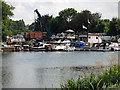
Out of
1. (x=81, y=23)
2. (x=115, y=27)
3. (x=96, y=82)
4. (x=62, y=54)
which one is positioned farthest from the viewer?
(x=81, y=23)

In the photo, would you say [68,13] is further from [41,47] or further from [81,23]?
[41,47]

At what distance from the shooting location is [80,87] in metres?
16.3

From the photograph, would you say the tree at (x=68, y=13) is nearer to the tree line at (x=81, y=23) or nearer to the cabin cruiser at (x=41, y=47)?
the tree line at (x=81, y=23)

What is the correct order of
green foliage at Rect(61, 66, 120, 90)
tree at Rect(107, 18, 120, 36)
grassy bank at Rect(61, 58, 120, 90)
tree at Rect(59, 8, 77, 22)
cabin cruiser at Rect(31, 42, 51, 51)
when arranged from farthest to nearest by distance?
tree at Rect(59, 8, 77, 22) < tree at Rect(107, 18, 120, 36) < cabin cruiser at Rect(31, 42, 51, 51) < green foliage at Rect(61, 66, 120, 90) < grassy bank at Rect(61, 58, 120, 90)

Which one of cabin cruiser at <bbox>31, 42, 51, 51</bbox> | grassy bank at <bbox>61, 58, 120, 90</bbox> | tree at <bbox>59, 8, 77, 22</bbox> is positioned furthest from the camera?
tree at <bbox>59, 8, 77, 22</bbox>

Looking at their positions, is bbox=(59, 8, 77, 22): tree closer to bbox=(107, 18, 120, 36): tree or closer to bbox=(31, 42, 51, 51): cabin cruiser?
bbox=(107, 18, 120, 36): tree

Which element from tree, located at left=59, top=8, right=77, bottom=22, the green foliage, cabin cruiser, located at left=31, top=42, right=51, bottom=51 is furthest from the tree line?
the green foliage

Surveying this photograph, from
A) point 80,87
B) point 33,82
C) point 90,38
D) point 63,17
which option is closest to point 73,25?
point 63,17

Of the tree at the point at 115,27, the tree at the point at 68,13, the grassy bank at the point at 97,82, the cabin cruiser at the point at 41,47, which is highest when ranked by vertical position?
the tree at the point at 68,13

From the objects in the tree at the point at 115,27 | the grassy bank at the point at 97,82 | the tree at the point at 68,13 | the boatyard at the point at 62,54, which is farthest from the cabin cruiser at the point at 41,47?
the grassy bank at the point at 97,82

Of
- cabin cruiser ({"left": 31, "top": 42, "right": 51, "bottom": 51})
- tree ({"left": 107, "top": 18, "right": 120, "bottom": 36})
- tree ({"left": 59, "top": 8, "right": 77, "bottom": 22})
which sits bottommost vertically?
cabin cruiser ({"left": 31, "top": 42, "right": 51, "bottom": 51})

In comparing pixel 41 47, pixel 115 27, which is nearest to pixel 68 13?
pixel 115 27

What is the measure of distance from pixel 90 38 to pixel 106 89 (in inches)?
3603

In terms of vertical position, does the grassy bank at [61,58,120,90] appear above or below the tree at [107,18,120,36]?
below
